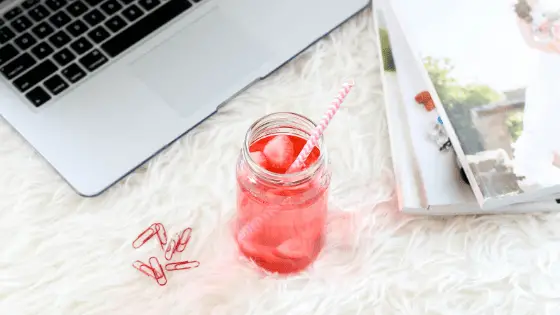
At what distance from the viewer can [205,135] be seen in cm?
66

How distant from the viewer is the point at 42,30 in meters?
0.68

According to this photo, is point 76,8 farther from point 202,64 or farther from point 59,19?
point 202,64

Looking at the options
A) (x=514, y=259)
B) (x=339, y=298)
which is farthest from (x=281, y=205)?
(x=514, y=259)

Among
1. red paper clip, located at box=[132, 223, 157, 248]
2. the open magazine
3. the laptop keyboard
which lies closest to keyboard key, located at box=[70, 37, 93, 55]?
the laptop keyboard

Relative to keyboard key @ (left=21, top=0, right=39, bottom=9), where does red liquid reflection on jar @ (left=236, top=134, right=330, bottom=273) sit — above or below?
below

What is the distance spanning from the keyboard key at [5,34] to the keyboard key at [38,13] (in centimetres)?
2

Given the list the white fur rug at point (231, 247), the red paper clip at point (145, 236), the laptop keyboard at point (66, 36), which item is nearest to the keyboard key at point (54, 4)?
the laptop keyboard at point (66, 36)

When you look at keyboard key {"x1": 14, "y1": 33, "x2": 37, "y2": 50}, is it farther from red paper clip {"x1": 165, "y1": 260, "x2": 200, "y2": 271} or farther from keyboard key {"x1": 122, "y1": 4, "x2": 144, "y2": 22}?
red paper clip {"x1": 165, "y1": 260, "x2": 200, "y2": 271}

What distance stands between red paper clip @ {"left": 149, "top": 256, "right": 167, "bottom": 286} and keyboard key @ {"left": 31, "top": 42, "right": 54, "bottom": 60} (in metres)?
0.22

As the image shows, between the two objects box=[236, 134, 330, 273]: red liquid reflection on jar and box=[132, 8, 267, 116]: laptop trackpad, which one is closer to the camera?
box=[236, 134, 330, 273]: red liquid reflection on jar

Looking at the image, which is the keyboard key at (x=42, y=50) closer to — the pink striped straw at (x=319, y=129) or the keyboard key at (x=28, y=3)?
the keyboard key at (x=28, y=3)

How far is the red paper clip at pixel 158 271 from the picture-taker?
1.92ft

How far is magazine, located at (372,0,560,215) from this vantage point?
2.01ft

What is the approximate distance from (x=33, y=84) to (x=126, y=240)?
0.17 metres
